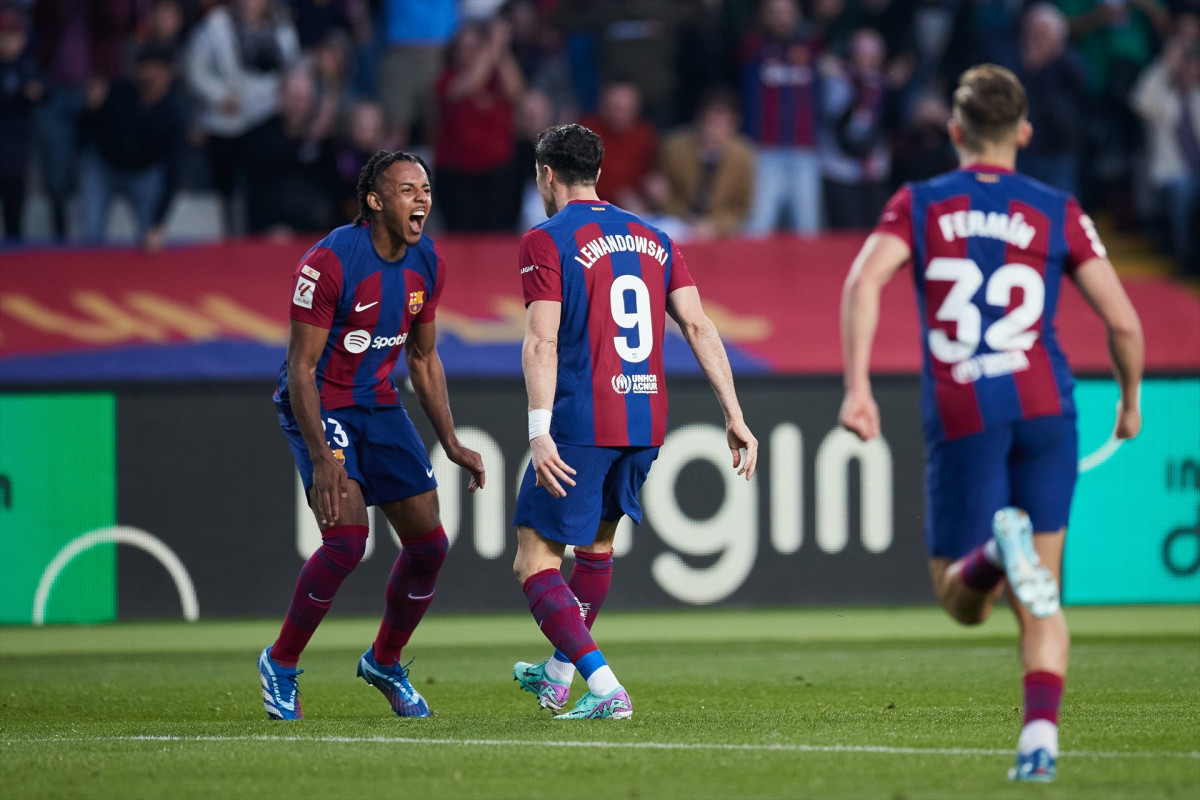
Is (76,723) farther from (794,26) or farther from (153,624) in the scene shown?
(794,26)

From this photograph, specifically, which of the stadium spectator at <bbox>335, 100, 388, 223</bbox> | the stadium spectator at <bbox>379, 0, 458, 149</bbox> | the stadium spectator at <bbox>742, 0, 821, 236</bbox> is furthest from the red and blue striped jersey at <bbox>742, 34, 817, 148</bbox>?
the stadium spectator at <bbox>335, 100, 388, 223</bbox>

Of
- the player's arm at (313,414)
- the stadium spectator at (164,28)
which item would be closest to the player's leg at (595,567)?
the player's arm at (313,414)

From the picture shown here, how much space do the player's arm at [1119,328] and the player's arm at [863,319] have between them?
1.89 feet

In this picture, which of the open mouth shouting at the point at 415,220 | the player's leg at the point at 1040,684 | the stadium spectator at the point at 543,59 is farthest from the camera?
the stadium spectator at the point at 543,59

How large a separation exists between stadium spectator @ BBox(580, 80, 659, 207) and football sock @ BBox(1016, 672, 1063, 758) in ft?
33.7

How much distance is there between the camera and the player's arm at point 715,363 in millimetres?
6539

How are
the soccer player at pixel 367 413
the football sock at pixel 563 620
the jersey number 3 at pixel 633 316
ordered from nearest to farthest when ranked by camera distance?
the football sock at pixel 563 620 < the jersey number 3 at pixel 633 316 < the soccer player at pixel 367 413

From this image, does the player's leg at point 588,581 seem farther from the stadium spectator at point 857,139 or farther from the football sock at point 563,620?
the stadium spectator at point 857,139

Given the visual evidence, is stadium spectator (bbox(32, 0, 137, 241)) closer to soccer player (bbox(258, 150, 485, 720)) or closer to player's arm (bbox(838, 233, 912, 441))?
soccer player (bbox(258, 150, 485, 720))

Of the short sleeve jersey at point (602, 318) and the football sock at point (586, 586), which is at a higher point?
the short sleeve jersey at point (602, 318)

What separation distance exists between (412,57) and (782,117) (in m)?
3.41

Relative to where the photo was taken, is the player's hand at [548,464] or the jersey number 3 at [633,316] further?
the jersey number 3 at [633,316]

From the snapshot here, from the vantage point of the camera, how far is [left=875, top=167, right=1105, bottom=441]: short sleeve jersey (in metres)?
5.09

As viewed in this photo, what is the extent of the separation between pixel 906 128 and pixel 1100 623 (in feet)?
18.2
